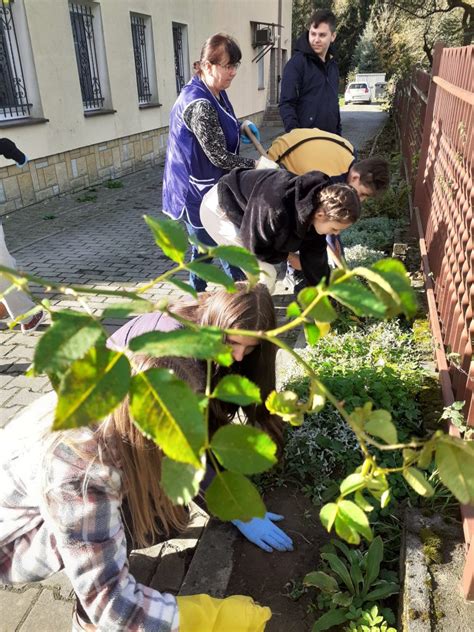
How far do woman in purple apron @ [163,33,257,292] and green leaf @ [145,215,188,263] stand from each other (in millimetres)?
2450

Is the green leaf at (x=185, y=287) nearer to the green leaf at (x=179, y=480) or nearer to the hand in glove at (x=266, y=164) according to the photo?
the green leaf at (x=179, y=480)

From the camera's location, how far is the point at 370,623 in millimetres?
1700

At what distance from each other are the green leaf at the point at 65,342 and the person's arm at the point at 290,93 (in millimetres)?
4305

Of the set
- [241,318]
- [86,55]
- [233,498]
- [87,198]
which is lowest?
[87,198]

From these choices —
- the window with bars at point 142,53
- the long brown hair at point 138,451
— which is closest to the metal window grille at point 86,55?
the window with bars at point 142,53

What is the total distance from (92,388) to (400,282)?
0.32 metres

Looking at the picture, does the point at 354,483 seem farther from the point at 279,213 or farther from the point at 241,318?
the point at 279,213

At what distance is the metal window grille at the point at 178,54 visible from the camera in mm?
11906

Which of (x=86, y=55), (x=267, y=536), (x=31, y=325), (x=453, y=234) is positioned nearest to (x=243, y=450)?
(x=267, y=536)

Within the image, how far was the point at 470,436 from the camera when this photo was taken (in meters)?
1.91

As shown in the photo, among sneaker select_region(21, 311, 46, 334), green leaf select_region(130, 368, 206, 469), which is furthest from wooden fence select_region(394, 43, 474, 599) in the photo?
sneaker select_region(21, 311, 46, 334)

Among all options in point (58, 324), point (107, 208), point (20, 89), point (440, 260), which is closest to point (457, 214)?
point (440, 260)

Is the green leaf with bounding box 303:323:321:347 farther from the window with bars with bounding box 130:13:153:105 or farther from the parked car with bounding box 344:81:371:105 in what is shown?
the parked car with bounding box 344:81:371:105

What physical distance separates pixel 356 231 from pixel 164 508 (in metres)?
4.29
